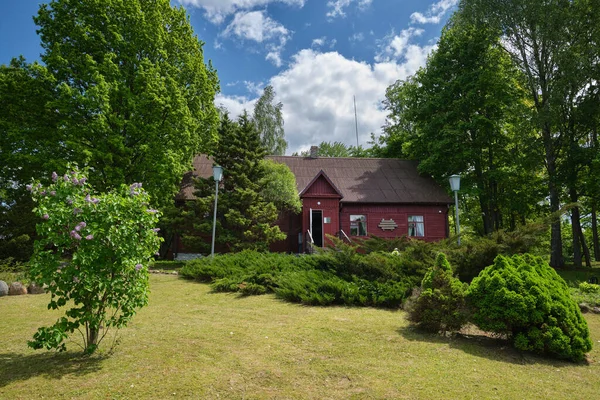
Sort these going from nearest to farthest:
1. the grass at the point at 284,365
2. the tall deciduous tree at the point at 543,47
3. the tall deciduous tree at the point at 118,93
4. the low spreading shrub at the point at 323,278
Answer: the grass at the point at 284,365 < the low spreading shrub at the point at 323,278 < the tall deciduous tree at the point at 118,93 < the tall deciduous tree at the point at 543,47

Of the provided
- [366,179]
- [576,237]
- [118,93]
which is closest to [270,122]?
[366,179]

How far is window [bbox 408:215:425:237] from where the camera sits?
23906mm

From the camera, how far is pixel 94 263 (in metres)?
4.72

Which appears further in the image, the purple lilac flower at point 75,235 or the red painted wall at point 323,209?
the red painted wall at point 323,209

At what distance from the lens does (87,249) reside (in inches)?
184

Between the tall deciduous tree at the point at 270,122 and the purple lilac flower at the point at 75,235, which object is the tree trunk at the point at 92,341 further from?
the tall deciduous tree at the point at 270,122

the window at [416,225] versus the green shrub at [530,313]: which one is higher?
the window at [416,225]

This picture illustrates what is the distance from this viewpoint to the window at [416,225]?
23.9 metres

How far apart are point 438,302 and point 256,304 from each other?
463cm

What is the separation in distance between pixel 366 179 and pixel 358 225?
393 cm

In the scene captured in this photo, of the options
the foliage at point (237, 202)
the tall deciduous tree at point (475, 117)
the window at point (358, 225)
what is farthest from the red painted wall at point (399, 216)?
the foliage at point (237, 202)

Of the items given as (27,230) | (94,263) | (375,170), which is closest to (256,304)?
(94,263)

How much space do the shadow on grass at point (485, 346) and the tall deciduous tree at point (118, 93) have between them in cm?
1359

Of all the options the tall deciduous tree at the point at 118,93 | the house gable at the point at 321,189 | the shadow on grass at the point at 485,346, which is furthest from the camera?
the house gable at the point at 321,189
